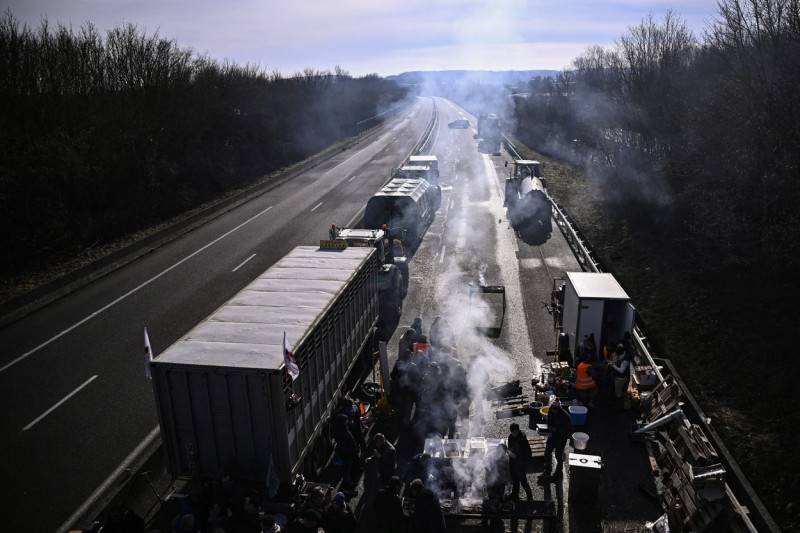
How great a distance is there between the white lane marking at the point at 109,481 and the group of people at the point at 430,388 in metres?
5.16

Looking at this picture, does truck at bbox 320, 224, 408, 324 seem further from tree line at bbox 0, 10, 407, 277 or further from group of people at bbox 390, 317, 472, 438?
tree line at bbox 0, 10, 407, 277

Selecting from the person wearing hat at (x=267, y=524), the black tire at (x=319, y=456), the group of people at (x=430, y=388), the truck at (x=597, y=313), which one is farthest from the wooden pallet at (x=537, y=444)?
the person wearing hat at (x=267, y=524)

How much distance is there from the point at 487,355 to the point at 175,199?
25.7 m

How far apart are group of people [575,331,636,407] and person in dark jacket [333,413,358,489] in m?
5.42

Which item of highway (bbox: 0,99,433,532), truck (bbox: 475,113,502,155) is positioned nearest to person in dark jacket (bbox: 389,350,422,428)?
highway (bbox: 0,99,433,532)

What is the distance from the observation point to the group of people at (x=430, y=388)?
11.5 m

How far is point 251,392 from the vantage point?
8289 millimetres

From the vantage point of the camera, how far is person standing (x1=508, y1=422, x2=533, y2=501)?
916cm

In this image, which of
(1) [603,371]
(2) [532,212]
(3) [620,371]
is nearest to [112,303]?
(1) [603,371]

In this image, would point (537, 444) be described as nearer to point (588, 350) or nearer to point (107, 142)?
point (588, 350)

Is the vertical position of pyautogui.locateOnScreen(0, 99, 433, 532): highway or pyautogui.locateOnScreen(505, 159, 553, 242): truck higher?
pyautogui.locateOnScreen(505, 159, 553, 242): truck

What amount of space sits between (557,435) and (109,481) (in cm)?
821

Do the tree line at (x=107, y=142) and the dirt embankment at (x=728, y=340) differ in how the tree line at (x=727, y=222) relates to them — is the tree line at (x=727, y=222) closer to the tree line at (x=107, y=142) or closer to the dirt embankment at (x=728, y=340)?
the dirt embankment at (x=728, y=340)

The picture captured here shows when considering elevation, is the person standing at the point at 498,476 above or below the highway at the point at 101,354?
above
